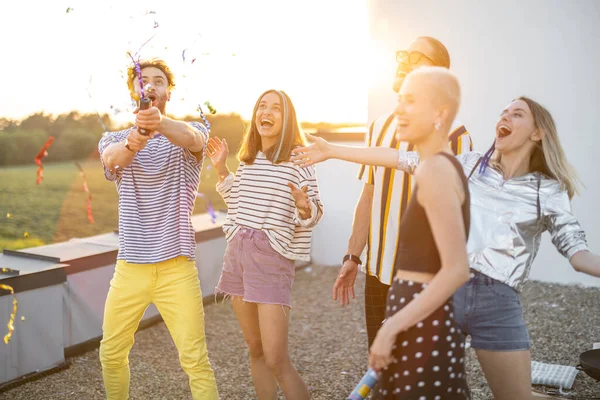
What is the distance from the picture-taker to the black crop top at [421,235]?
1769 millimetres

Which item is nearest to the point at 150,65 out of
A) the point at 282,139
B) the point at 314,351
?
the point at 282,139

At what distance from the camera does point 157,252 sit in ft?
9.40

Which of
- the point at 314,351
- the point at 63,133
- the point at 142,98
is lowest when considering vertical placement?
the point at 314,351

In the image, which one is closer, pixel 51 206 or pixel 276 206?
pixel 276 206

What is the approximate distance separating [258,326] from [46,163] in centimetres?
1097

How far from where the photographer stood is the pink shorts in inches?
112

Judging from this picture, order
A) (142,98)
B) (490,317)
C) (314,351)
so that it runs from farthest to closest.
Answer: (314,351) → (142,98) → (490,317)

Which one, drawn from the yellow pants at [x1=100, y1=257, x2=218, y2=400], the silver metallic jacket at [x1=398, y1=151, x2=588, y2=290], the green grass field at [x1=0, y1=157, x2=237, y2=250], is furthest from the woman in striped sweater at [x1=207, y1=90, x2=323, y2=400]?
the green grass field at [x1=0, y1=157, x2=237, y2=250]

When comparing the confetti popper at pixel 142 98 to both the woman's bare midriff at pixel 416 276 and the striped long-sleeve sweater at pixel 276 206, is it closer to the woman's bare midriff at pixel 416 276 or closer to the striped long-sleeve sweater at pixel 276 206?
the striped long-sleeve sweater at pixel 276 206

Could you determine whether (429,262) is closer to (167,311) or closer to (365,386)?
(365,386)

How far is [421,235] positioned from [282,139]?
1306 mm

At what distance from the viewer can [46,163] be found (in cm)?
1272

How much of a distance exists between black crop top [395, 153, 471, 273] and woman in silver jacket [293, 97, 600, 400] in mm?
442

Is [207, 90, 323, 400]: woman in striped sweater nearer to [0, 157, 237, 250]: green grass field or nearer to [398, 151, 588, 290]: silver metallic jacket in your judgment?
[398, 151, 588, 290]: silver metallic jacket
